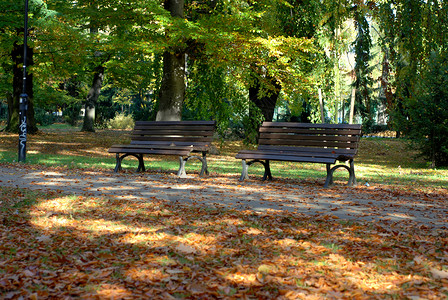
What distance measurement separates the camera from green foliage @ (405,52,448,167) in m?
15.1

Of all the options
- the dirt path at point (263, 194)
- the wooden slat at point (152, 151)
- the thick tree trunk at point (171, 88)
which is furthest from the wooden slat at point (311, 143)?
the thick tree trunk at point (171, 88)

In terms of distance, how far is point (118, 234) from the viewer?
450cm

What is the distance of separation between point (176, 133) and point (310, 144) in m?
2.86

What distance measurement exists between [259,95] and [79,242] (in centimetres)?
1511

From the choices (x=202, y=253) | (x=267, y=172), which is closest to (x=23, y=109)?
(x=267, y=172)

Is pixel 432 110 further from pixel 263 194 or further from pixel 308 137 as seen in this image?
pixel 263 194

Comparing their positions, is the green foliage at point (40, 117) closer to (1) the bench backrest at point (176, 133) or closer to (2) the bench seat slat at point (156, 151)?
(1) the bench backrest at point (176, 133)

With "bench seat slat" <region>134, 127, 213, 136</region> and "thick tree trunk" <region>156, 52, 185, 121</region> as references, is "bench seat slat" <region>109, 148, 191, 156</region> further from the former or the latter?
"thick tree trunk" <region>156, 52, 185, 121</region>

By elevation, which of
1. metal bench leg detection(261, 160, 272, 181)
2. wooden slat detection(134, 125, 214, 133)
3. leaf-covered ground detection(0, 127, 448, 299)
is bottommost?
leaf-covered ground detection(0, 127, 448, 299)

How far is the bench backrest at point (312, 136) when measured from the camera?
858cm

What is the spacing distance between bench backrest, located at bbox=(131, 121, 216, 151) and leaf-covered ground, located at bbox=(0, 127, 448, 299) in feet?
12.6

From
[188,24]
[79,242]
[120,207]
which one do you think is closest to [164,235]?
[79,242]

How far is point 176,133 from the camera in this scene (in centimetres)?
1005

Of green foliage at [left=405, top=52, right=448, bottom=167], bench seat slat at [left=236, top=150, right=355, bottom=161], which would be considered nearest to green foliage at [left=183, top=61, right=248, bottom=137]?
green foliage at [left=405, top=52, right=448, bottom=167]
